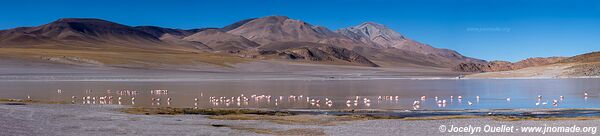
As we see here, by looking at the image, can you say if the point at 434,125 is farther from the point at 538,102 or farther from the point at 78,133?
the point at 538,102

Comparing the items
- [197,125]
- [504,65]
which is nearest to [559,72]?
[504,65]

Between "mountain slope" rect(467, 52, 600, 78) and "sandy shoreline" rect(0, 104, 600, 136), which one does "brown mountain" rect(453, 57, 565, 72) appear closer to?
"mountain slope" rect(467, 52, 600, 78)

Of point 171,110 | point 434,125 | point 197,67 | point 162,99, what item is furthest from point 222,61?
point 434,125

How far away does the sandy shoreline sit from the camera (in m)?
18.4

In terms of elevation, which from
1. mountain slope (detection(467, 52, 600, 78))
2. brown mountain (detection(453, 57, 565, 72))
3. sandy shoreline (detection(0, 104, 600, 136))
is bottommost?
sandy shoreline (detection(0, 104, 600, 136))

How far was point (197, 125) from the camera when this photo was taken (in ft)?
68.9

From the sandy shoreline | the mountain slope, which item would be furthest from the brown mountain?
the sandy shoreline

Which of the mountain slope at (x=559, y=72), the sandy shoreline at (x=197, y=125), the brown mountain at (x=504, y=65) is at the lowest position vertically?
the sandy shoreline at (x=197, y=125)

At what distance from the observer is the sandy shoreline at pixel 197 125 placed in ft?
60.3

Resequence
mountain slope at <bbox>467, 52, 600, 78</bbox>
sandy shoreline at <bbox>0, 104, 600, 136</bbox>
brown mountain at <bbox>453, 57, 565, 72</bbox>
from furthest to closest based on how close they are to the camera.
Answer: brown mountain at <bbox>453, 57, 565, 72</bbox>
mountain slope at <bbox>467, 52, 600, 78</bbox>
sandy shoreline at <bbox>0, 104, 600, 136</bbox>

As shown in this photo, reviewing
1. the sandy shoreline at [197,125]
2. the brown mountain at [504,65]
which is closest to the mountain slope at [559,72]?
the brown mountain at [504,65]

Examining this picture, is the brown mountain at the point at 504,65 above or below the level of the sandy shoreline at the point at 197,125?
above

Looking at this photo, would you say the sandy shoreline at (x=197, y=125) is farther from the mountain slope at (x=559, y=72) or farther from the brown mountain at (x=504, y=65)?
the brown mountain at (x=504, y=65)

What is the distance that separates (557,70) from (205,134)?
3285 inches
